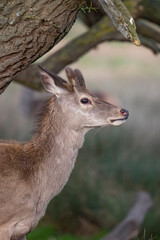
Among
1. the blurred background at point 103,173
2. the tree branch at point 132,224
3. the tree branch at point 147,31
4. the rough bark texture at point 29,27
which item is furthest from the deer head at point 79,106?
the tree branch at point 132,224

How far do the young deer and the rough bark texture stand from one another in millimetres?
770

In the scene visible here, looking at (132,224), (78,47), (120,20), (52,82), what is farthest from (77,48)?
(120,20)

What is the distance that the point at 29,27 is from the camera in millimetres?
5848

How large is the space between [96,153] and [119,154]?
49 cm

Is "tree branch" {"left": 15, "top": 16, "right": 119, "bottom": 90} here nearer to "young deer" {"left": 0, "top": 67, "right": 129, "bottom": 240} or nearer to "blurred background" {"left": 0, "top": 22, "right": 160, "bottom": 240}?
"blurred background" {"left": 0, "top": 22, "right": 160, "bottom": 240}

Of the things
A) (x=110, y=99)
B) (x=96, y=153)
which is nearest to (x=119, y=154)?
(x=96, y=153)

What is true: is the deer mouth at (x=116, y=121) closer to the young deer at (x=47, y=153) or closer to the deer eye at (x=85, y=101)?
the young deer at (x=47, y=153)

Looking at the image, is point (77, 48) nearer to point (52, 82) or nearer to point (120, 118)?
point (52, 82)

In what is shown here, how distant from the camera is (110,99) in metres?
17.5

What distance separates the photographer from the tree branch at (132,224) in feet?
27.2

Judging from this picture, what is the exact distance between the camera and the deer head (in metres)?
6.81

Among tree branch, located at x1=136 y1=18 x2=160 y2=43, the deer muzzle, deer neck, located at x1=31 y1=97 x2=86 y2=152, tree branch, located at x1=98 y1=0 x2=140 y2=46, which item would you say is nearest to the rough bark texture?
tree branch, located at x1=98 y1=0 x2=140 y2=46

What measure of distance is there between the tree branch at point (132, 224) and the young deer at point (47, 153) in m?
1.86

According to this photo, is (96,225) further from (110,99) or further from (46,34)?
(110,99)
